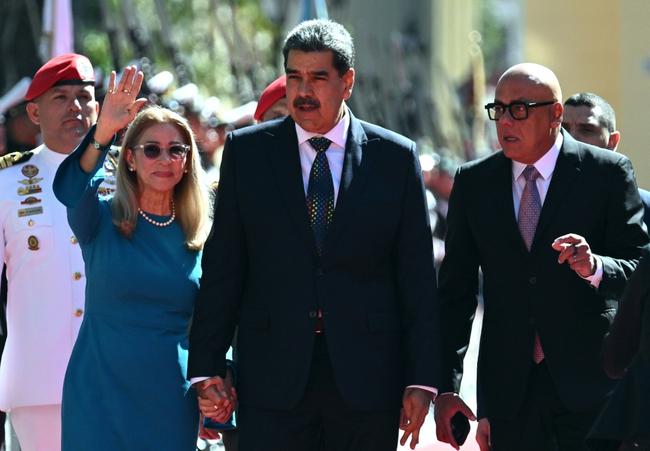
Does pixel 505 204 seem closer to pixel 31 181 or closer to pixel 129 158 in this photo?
pixel 129 158

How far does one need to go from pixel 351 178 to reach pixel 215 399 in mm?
906

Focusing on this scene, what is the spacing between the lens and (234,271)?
529cm

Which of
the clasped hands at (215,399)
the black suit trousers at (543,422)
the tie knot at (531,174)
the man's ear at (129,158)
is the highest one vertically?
the man's ear at (129,158)

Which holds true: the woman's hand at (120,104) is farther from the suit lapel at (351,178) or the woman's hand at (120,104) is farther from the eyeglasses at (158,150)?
the suit lapel at (351,178)

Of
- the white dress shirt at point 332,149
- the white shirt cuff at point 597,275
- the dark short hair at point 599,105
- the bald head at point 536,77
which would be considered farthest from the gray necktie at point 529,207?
the dark short hair at point 599,105

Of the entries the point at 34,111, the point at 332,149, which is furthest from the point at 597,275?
the point at 34,111

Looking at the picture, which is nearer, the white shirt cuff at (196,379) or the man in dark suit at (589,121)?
the white shirt cuff at (196,379)

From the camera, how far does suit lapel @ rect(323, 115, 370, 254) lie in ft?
17.2

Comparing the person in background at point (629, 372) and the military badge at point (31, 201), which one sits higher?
the military badge at point (31, 201)

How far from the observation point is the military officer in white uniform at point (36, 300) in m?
6.23

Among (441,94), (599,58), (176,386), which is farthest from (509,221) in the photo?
(441,94)

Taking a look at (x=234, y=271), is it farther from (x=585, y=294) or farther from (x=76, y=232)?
(x=585, y=294)

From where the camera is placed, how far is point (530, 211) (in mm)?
5562

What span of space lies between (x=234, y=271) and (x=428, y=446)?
3633 mm
